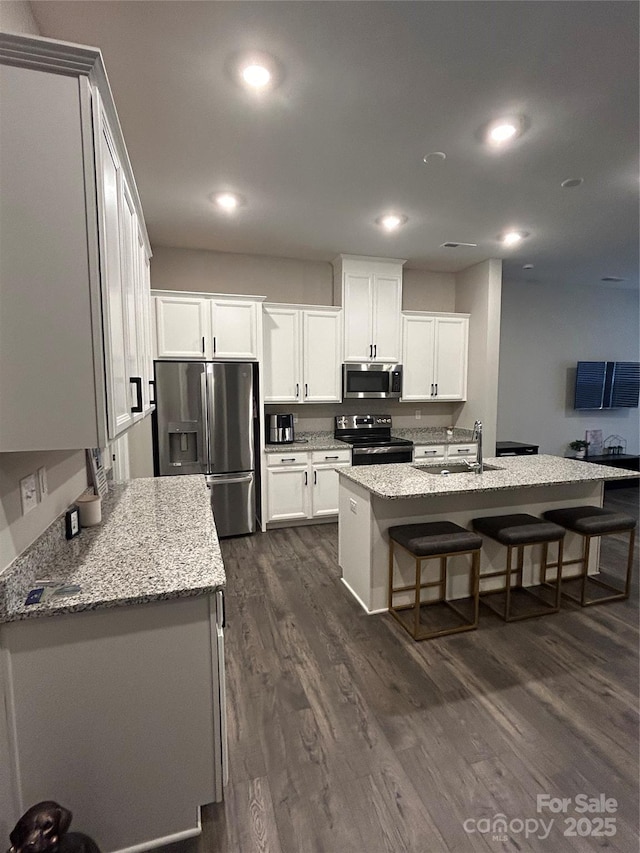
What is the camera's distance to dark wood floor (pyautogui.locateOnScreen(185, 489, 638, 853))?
1.44 meters

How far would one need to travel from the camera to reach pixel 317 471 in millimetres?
4398

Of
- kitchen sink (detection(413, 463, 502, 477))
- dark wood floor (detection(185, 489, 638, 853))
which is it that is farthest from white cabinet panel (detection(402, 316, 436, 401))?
dark wood floor (detection(185, 489, 638, 853))

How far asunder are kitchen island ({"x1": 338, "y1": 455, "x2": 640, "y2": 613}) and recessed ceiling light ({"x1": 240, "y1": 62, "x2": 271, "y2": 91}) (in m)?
2.13

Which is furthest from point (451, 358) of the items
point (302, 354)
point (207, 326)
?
point (207, 326)

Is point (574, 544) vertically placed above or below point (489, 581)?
above

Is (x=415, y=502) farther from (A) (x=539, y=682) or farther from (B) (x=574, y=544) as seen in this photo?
(B) (x=574, y=544)

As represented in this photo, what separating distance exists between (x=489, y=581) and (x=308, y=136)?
312cm

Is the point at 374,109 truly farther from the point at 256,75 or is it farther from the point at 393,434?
the point at 393,434

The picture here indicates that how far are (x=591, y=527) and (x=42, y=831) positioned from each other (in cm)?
309

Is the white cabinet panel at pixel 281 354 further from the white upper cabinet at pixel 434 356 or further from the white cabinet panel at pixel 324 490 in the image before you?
the white upper cabinet at pixel 434 356

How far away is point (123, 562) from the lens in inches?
57.4

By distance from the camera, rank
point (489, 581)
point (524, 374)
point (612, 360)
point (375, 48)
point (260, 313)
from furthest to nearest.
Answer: point (612, 360), point (524, 374), point (260, 313), point (489, 581), point (375, 48)

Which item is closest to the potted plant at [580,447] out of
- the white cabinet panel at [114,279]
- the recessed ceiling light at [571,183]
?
the recessed ceiling light at [571,183]

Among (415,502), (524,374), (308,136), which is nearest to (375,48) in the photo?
(308,136)
